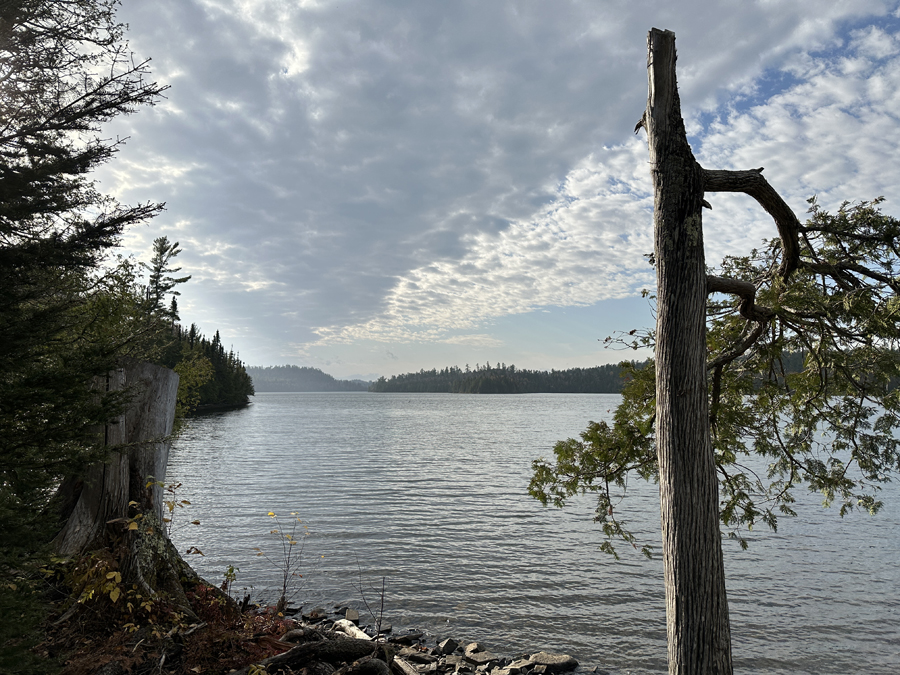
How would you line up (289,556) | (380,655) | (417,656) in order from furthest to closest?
(289,556), (417,656), (380,655)

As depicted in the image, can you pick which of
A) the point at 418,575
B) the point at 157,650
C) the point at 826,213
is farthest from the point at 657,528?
the point at 157,650

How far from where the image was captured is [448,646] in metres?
7.79

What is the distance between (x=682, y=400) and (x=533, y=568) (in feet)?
29.8

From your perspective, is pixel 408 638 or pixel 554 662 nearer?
pixel 554 662

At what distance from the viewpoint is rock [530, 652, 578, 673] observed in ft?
24.1

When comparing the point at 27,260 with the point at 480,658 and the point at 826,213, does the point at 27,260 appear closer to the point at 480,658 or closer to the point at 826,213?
the point at 480,658

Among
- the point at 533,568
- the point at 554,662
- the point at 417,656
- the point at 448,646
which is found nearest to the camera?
the point at 417,656

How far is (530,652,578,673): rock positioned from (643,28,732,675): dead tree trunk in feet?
12.1

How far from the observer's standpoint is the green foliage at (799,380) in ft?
18.3

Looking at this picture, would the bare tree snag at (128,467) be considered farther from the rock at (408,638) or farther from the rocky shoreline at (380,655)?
the rock at (408,638)

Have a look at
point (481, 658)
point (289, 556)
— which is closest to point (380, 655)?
point (481, 658)

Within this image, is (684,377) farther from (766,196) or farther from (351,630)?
(351,630)

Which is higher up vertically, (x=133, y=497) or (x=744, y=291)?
(x=744, y=291)

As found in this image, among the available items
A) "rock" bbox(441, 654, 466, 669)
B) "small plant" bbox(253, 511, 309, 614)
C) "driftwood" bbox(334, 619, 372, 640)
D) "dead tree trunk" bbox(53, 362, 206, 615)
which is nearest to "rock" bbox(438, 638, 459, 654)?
"rock" bbox(441, 654, 466, 669)
